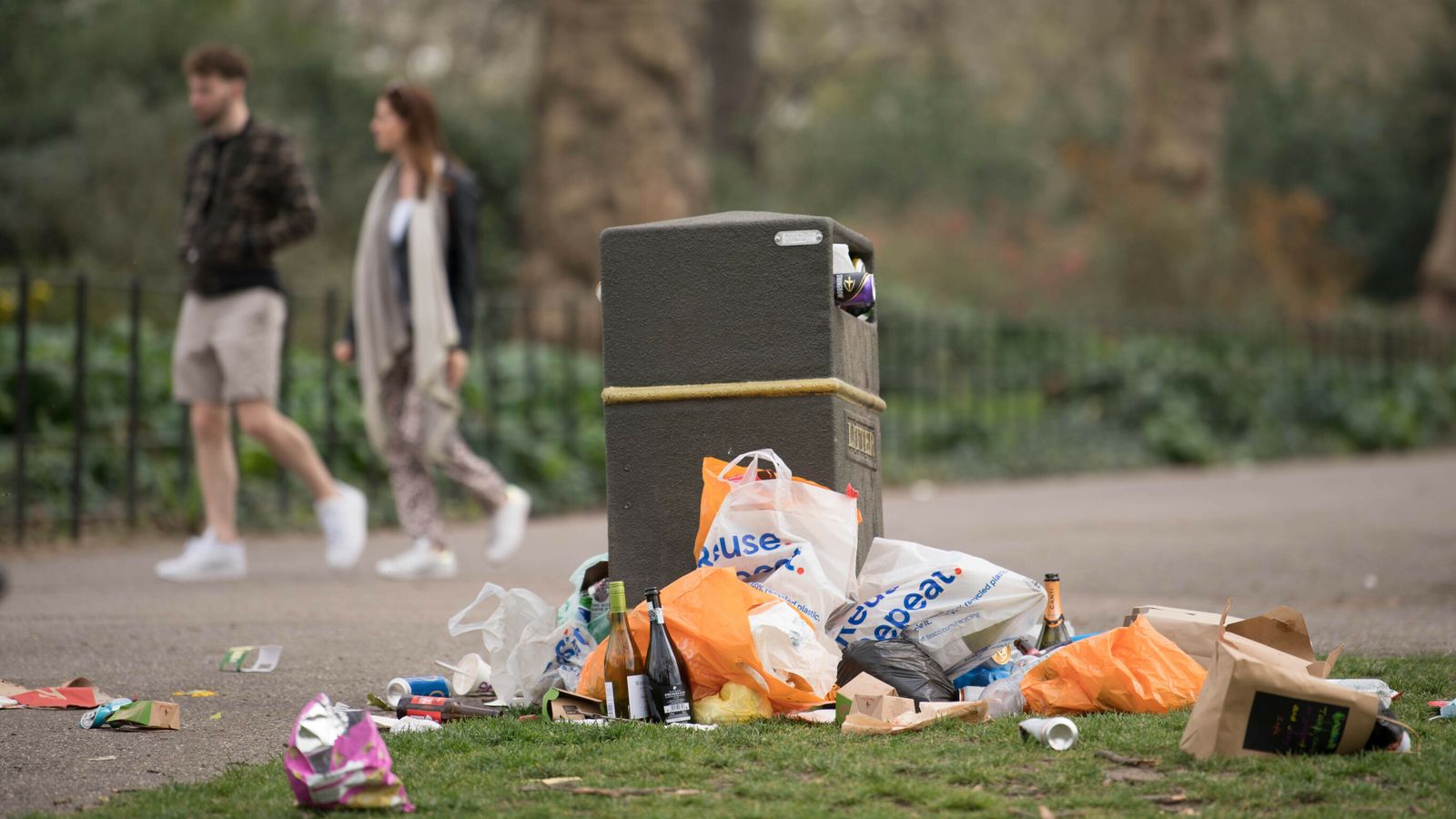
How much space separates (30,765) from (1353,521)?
853cm

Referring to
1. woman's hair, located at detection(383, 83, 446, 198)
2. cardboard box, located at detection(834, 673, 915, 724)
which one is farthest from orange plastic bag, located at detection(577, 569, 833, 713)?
woman's hair, located at detection(383, 83, 446, 198)

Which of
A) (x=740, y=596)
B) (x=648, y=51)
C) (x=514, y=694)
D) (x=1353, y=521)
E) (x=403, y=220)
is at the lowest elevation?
(x=1353, y=521)

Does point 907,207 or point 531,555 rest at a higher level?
point 907,207

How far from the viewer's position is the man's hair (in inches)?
296

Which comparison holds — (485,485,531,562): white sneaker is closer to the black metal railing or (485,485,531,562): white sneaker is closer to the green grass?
the black metal railing

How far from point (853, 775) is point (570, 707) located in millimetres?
987

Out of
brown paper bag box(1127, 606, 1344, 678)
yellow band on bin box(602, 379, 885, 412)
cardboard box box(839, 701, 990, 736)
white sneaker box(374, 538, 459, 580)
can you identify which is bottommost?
white sneaker box(374, 538, 459, 580)

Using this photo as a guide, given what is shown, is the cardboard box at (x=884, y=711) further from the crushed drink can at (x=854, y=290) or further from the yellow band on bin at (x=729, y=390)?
the crushed drink can at (x=854, y=290)

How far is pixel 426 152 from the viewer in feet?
24.6

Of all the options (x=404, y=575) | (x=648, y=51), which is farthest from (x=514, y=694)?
(x=648, y=51)

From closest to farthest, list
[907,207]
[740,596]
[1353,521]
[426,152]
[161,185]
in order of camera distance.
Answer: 1. [740,596]
2. [426,152]
3. [1353,521]
4. [161,185]
5. [907,207]

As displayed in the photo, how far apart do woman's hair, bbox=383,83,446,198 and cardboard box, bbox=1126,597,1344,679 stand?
4239 mm

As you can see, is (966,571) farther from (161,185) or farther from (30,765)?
(161,185)

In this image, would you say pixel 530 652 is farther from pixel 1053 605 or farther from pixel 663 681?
pixel 1053 605
